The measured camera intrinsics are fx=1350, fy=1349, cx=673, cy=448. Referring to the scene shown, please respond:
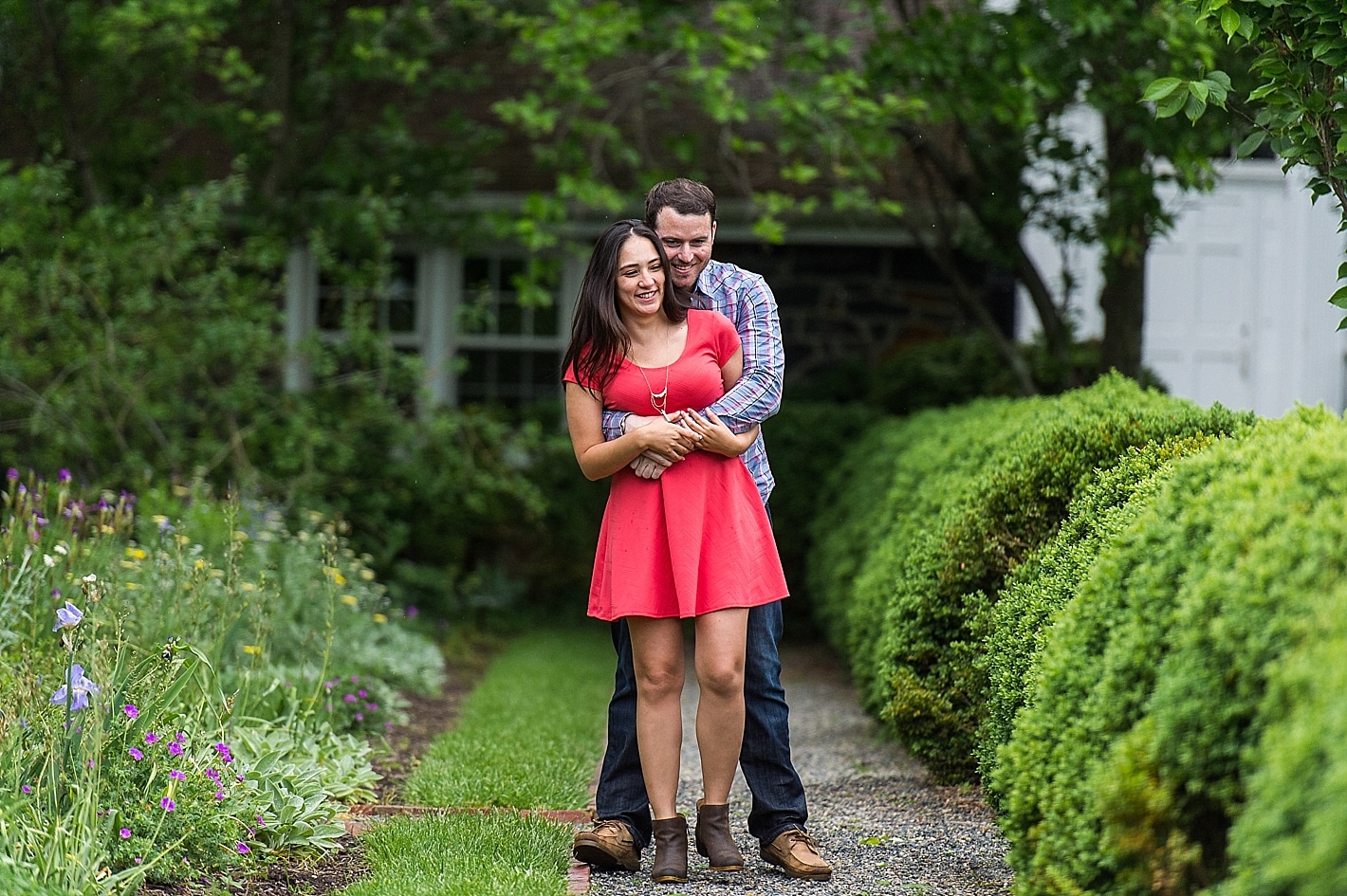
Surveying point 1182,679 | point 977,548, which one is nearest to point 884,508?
point 977,548

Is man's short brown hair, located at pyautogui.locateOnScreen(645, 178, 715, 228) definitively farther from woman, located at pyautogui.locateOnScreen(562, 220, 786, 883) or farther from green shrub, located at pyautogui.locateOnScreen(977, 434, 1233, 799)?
green shrub, located at pyautogui.locateOnScreen(977, 434, 1233, 799)

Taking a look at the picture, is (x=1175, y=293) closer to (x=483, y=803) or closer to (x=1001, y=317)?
(x=1001, y=317)

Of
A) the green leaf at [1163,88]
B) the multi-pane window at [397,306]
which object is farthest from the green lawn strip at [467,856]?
the multi-pane window at [397,306]

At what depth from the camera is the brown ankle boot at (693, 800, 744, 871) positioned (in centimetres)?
339

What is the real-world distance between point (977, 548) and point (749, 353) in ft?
3.50

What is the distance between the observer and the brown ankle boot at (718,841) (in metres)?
3.39

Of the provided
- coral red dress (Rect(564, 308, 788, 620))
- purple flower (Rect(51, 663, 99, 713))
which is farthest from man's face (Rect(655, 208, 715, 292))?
purple flower (Rect(51, 663, 99, 713))

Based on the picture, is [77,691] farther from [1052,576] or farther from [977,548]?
[977,548]

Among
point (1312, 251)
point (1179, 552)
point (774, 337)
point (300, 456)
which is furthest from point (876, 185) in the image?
point (1179, 552)

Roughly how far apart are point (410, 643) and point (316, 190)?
351 centimetres

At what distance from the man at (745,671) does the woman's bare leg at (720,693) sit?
77mm

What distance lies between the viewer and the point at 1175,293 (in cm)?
989

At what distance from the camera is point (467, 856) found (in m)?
3.33

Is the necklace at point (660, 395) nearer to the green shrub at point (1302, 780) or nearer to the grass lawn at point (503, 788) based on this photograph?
the grass lawn at point (503, 788)
